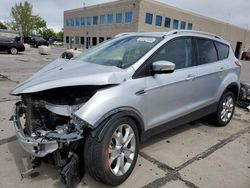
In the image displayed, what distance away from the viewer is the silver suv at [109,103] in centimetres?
255

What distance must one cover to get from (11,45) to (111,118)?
19.6 m

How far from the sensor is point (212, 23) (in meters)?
52.9

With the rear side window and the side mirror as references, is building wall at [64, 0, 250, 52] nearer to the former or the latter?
the rear side window

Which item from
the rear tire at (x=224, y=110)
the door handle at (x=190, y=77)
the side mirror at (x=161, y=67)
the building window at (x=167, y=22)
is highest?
the building window at (x=167, y=22)

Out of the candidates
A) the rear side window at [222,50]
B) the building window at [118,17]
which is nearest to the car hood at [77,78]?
the rear side window at [222,50]

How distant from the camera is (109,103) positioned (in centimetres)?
264

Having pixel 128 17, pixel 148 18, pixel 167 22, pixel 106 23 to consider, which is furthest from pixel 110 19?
pixel 167 22

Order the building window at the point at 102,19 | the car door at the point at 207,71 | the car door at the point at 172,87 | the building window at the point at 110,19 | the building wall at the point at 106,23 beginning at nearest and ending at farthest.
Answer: the car door at the point at 172,87
the car door at the point at 207,71
the building wall at the point at 106,23
the building window at the point at 110,19
the building window at the point at 102,19

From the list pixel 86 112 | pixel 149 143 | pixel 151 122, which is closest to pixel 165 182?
pixel 151 122

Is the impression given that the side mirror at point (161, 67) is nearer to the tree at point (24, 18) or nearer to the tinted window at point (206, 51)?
the tinted window at point (206, 51)

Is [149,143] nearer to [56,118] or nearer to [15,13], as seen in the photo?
[56,118]

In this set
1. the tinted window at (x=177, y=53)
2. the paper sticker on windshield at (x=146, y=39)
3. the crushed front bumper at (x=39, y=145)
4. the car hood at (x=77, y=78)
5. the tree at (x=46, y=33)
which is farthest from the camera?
the tree at (x=46, y=33)

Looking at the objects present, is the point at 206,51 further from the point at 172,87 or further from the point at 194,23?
the point at 194,23

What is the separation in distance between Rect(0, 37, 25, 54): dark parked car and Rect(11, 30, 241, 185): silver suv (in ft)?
59.3
